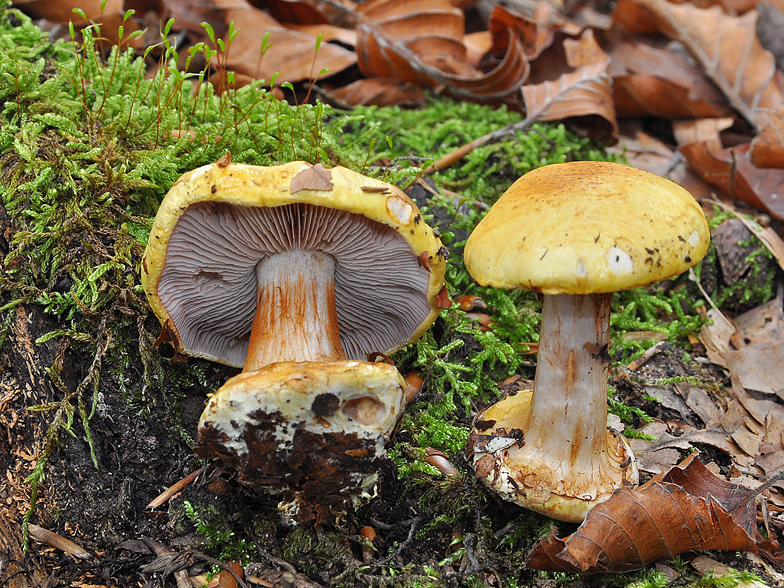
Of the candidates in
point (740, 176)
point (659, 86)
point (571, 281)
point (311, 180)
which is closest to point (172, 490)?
point (311, 180)

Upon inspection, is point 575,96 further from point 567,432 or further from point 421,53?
point 567,432

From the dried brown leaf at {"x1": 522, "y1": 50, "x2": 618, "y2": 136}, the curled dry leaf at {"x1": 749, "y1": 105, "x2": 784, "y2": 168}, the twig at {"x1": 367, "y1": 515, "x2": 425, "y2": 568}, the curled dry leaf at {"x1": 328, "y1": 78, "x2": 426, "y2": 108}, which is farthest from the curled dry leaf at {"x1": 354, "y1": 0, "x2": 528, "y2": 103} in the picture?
the twig at {"x1": 367, "y1": 515, "x2": 425, "y2": 568}

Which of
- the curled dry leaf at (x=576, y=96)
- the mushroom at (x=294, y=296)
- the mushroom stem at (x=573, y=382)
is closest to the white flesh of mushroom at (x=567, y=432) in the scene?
the mushroom stem at (x=573, y=382)

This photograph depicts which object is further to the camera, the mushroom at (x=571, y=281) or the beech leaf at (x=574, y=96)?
the beech leaf at (x=574, y=96)

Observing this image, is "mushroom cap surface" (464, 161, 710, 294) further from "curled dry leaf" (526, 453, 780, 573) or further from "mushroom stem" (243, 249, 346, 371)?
"curled dry leaf" (526, 453, 780, 573)

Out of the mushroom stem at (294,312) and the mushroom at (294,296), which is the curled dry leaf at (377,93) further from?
the mushroom stem at (294,312)

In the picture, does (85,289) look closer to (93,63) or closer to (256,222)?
(256,222)
